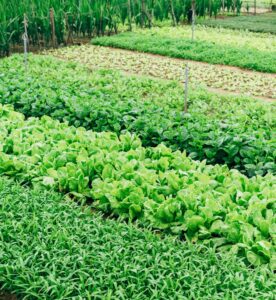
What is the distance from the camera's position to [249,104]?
8.95 meters

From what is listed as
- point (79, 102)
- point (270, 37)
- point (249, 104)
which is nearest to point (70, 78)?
point (79, 102)

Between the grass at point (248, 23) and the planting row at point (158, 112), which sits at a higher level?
the grass at point (248, 23)

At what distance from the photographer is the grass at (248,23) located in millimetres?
17525

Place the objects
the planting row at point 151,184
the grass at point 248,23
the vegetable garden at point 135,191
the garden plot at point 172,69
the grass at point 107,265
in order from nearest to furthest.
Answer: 1. the grass at point 107,265
2. the vegetable garden at point 135,191
3. the planting row at point 151,184
4. the garden plot at point 172,69
5. the grass at point 248,23

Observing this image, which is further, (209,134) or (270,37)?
(270,37)

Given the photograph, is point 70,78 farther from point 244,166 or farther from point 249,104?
point 244,166

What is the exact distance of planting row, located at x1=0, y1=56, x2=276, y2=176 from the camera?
633 cm

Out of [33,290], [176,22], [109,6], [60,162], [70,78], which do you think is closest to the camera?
[33,290]

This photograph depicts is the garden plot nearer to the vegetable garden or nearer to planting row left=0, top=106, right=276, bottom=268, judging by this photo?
the vegetable garden

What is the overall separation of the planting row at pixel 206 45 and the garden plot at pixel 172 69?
0.18 meters

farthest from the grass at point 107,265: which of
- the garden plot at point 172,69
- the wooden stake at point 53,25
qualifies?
the wooden stake at point 53,25

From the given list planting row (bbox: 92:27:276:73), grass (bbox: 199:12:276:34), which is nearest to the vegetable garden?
planting row (bbox: 92:27:276:73)

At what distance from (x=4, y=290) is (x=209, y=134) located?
10.5 feet

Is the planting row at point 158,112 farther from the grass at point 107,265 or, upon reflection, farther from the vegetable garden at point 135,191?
the grass at point 107,265
